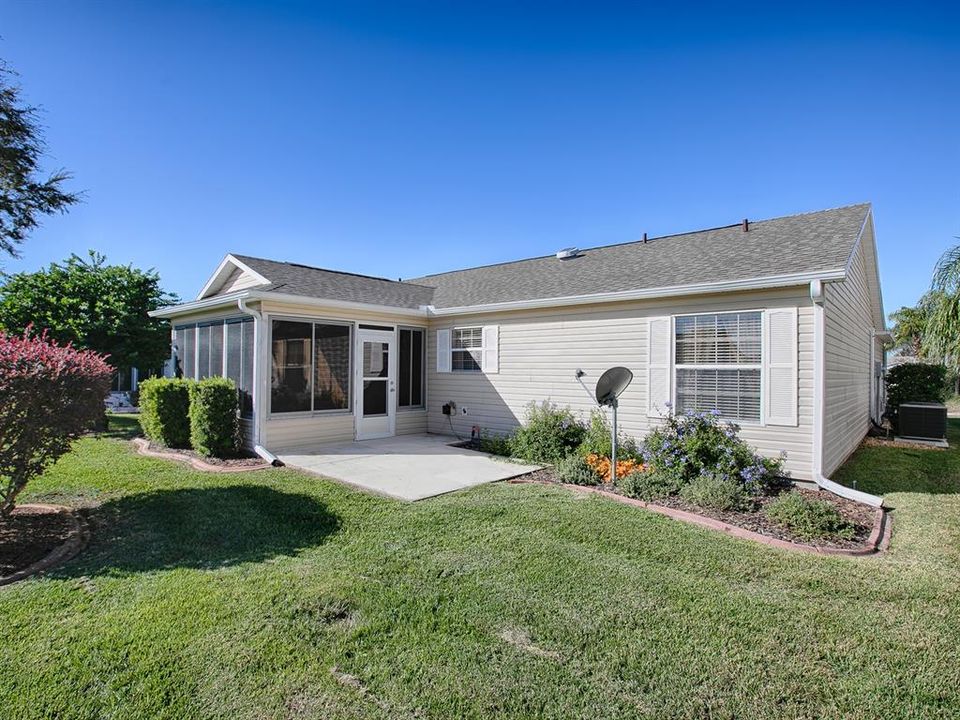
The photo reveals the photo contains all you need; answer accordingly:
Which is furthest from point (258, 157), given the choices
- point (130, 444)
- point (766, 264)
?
point (766, 264)

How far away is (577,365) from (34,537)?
7461 millimetres

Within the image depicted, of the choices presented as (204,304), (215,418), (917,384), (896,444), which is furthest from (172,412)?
(917,384)

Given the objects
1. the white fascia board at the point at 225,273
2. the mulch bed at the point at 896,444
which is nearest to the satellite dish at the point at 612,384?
the white fascia board at the point at 225,273

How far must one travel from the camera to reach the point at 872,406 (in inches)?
539

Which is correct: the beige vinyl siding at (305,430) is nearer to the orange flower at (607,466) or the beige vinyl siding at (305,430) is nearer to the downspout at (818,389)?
the orange flower at (607,466)

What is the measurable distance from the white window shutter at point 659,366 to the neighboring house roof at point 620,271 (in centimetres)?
60

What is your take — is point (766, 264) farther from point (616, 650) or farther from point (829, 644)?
point (616, 650)

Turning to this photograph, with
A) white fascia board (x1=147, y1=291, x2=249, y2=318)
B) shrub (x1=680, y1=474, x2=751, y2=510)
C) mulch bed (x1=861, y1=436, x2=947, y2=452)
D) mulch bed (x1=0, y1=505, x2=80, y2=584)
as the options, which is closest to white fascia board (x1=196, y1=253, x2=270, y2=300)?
white fascia board (x1=147, y1=291, x2=249, y2=318)

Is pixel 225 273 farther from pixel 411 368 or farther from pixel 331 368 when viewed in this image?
pixel 411 368

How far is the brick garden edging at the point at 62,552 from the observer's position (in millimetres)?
3664

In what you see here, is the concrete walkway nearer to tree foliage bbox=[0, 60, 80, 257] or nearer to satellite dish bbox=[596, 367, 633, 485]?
satellite dish bbox=[596, 367, 633, 485]

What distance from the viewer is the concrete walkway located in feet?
20.8

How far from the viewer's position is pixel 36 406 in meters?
4.45

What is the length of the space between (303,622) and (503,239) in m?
17.0
